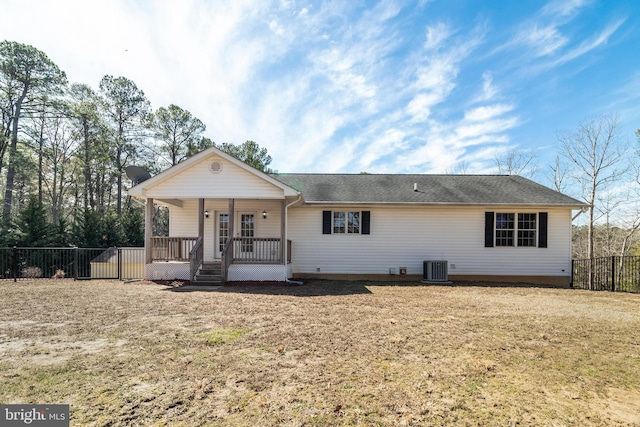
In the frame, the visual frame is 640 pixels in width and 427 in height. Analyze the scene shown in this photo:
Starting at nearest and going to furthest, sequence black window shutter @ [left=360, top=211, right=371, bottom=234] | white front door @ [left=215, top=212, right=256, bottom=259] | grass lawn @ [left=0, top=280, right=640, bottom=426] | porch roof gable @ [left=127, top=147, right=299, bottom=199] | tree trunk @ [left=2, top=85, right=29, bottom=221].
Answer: grass lawn @ [left=0, top=280, right=640, bottom=426] → porch roof gable @ [left=127, top=147, right=299, bottom=199] → black window shutter @ [left=360, top=211, right=371, bottom=234] → white front door @ [left=215, top=212, right=256, bottom=259] → tree trunk @ [left=2, top=85, right=29, bottom=221]

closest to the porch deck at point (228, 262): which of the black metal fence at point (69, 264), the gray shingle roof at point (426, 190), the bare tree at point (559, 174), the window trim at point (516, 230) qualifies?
the black metal fence at point (69, 264)

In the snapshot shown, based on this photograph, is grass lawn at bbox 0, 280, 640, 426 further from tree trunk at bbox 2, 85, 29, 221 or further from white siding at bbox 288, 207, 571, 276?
tree trunk at bbox 2, 85, 29, 221

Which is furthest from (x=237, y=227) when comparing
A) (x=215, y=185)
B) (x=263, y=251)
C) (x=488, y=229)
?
(x=488, y=229)

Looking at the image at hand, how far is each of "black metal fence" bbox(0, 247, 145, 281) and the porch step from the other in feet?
13.9

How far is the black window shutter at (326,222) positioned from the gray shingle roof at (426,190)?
592mm

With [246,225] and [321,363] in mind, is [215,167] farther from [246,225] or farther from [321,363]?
[321,363]

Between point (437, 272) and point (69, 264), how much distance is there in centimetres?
1758

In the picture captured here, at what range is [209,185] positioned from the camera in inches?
416

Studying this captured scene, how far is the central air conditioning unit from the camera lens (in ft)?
38.4

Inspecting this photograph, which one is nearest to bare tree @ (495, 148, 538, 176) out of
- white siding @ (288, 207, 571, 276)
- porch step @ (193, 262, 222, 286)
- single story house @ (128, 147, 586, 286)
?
single story house @ (128, 147, 586, 286)

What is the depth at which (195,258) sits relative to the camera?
10367 millimetres

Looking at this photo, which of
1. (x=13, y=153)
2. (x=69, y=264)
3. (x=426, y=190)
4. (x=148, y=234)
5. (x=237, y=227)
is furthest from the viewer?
(x=13, y=153)

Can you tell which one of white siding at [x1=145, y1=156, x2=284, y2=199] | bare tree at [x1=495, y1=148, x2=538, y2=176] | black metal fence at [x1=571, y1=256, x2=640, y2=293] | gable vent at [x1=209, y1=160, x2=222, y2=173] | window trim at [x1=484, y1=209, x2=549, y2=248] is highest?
bare tree at [x1=495, y1=148, x2=538, y2=176]

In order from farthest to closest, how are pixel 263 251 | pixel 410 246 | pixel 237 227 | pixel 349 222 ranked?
pixel 237 227, pixel 349 222, pixel 410 246, pixel 263 251
